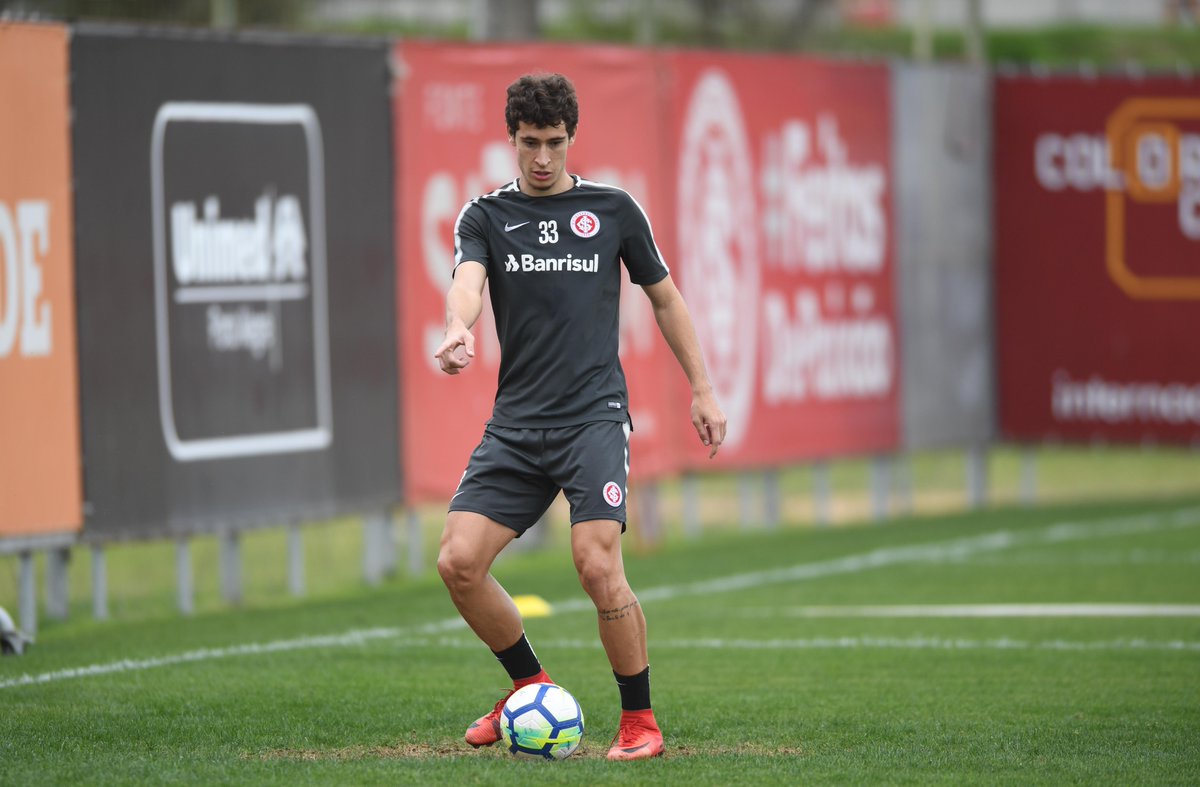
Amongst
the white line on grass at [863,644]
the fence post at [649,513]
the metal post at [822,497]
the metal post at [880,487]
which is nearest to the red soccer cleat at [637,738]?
the white line on grass at [863,644]

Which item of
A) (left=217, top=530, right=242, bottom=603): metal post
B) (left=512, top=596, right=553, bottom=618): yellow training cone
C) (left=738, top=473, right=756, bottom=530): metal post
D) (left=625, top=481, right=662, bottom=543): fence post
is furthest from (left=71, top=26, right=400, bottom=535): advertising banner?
(left=738, top=473, right=756, bottom=530): metal post

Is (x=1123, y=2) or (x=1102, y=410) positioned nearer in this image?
(x=1102, y=410)

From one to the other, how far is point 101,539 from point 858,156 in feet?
26.1

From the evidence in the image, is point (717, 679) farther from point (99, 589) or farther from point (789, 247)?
point (789, 247)

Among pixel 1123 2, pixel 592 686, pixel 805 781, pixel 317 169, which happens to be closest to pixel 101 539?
pixel 317 169

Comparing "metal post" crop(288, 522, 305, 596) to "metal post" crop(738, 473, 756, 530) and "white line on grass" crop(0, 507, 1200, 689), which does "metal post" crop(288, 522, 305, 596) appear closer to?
"white line on grass" crop(0, 507, 1200, 689)

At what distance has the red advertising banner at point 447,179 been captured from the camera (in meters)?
13.4

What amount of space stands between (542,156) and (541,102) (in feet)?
0.71

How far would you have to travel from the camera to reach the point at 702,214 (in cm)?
1529

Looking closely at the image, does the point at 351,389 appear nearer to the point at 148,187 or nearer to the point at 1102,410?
the point at 148,187

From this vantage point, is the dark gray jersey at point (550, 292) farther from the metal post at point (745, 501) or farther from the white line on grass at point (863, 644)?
the metal post at point (745, 501)

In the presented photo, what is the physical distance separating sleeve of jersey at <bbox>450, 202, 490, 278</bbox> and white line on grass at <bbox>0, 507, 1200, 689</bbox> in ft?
10.5

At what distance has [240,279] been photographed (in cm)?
1213

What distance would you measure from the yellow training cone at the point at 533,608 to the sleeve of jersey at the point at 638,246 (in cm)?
453
